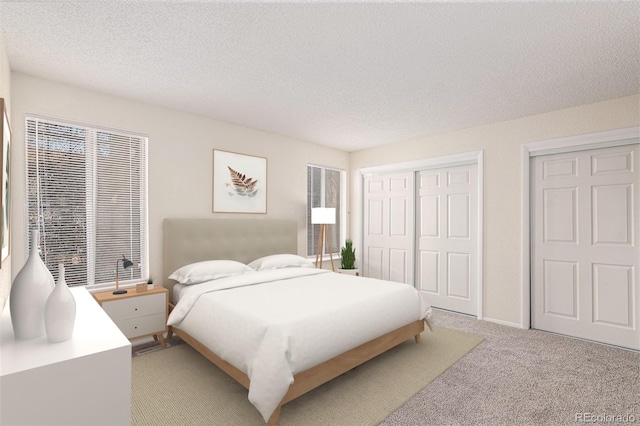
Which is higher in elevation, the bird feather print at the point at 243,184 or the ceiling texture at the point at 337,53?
the ceiling texture at the point at 337,53

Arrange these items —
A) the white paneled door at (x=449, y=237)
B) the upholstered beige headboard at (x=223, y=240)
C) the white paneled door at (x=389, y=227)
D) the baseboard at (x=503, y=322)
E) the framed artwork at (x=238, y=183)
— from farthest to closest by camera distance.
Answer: the white paneled door at (x=389, y=227) → the white paneled door at (x=449, y=237) → the framed artwork at (x=238, y=183) → the baseboard at (x=503, y=322) → the upholstered beige headboard at (x=223, y=240)

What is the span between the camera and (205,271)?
3.25 meters

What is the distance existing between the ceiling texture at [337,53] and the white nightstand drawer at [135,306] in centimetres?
196

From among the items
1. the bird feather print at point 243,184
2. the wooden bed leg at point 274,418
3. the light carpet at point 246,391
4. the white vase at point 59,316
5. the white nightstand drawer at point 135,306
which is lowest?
the light carpet at point 246,391

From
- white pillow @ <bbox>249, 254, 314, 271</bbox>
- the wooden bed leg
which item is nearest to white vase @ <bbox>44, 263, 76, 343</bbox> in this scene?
the wooden bed leg

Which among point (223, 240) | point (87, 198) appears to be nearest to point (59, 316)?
point (87, 198)

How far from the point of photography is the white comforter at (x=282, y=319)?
1.89 meters

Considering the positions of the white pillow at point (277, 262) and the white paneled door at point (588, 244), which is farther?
the white pillow at point (277, 262)

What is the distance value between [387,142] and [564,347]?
333 cm

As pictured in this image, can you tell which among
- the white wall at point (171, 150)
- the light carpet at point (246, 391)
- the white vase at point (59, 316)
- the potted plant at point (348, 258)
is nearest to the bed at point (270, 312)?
the light carpet at point (246, 391)

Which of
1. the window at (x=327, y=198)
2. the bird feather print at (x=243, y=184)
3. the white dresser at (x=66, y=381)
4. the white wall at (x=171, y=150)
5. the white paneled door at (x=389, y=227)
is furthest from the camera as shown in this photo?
the window at (x=327, y=198)

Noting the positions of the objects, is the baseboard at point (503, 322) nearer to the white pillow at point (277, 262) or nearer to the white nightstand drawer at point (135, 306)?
the white pillow at point (277, 262)

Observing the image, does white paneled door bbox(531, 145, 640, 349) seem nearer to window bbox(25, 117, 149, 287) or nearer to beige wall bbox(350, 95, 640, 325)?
beige wall bbox(350, 95, 640, 325)

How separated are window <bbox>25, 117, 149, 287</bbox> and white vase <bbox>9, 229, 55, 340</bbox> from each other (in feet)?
5.82
